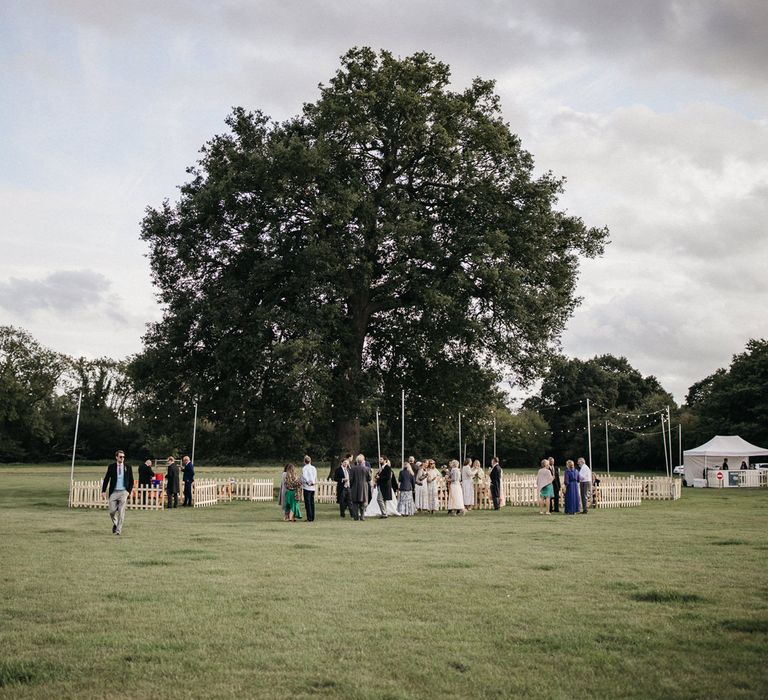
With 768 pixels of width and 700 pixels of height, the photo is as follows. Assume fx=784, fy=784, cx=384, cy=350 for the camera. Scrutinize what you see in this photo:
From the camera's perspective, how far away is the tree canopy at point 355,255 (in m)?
30.1

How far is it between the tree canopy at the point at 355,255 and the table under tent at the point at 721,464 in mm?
18842

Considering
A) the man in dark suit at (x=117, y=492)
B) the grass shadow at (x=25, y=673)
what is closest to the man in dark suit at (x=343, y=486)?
the man in dark suit at (x=117, y=492)

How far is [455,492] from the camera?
82.2ft

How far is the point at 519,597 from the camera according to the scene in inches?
364

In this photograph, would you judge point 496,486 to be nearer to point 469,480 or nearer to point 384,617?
point 469,480

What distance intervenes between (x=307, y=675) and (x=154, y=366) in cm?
2789

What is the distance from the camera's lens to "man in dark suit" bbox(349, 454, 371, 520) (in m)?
22.6

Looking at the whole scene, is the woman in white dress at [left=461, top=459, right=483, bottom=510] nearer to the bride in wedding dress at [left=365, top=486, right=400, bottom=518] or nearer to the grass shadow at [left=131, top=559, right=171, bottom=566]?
the bride in wedding dress at [left=365, top=486, right=400, bottom=518]

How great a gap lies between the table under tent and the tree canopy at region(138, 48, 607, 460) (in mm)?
18842

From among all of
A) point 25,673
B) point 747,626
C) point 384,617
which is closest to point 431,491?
point 384,617

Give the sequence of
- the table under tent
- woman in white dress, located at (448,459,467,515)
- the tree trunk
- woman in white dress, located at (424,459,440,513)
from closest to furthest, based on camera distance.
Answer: woman in white dress, located at (448,459,467,515)
woman in white dress, located at (424,459,440,513)
the tree trunk
the table under tent

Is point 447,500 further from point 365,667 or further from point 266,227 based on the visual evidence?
point 365,667

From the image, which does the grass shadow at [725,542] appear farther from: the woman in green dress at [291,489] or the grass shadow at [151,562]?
the woman in green dress at [291,489]

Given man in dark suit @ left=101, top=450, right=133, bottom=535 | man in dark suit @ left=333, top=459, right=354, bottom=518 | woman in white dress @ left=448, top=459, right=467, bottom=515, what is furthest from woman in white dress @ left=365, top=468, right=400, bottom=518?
man in dark suit @ left=101, top=450, right=133, bottom=535
